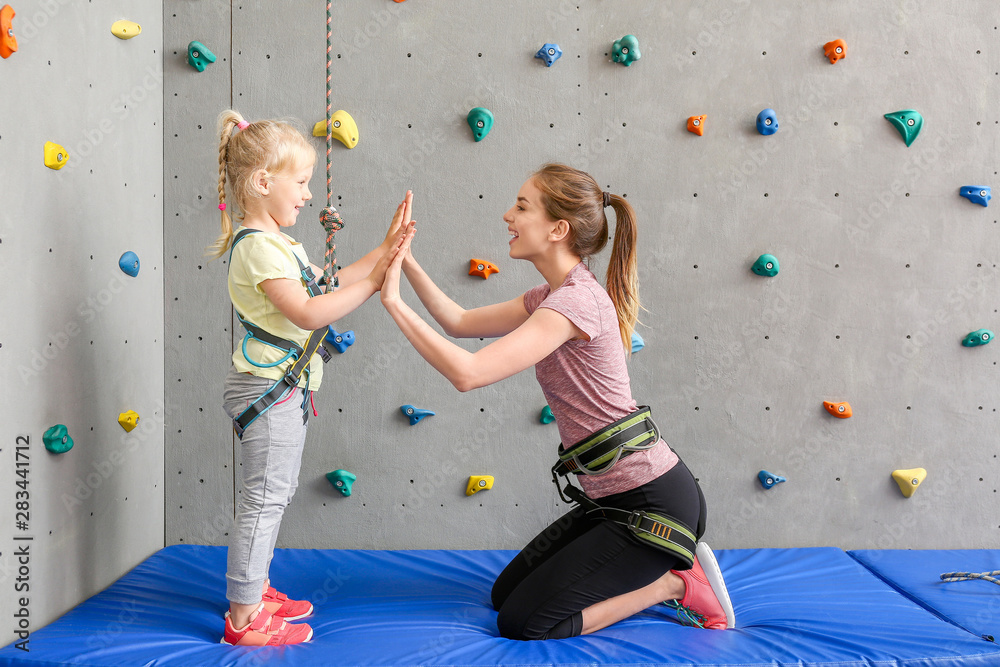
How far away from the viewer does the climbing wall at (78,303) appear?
172cm

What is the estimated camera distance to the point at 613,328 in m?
1.85

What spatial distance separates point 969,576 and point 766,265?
1.23m

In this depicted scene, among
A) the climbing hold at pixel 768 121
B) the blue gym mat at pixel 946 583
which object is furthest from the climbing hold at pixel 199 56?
the blue gym mat at pixel 946 583

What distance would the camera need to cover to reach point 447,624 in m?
1.86

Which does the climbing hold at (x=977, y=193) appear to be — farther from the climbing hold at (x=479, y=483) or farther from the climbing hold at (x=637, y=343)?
the climbing hold at (x=479, y=483)

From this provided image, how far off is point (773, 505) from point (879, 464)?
1.45 ft

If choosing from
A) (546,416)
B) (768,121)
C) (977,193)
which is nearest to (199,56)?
(546,416)

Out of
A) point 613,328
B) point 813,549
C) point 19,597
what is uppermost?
point 613,328

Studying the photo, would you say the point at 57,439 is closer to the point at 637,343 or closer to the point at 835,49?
the point at 637,343

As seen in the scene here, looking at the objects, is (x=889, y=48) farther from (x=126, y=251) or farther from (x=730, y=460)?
(x=126, y=251)

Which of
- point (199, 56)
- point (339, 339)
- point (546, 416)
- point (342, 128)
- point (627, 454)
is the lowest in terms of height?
point (546, 416)

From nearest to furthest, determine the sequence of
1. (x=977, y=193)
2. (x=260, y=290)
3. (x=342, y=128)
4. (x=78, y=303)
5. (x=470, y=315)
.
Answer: (x=260, y=290) → (x=78, y=303) → (x=470, y=315) → (x=342, y=128) → (x=977, y=193)

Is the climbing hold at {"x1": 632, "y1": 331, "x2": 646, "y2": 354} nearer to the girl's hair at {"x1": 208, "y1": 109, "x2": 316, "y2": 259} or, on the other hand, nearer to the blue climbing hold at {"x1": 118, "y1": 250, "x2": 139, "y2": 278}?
the girl's hair at {"x1": 208, "y1": 109, "x2": 316, "y2": 259}

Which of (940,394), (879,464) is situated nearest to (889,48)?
(940,394)
